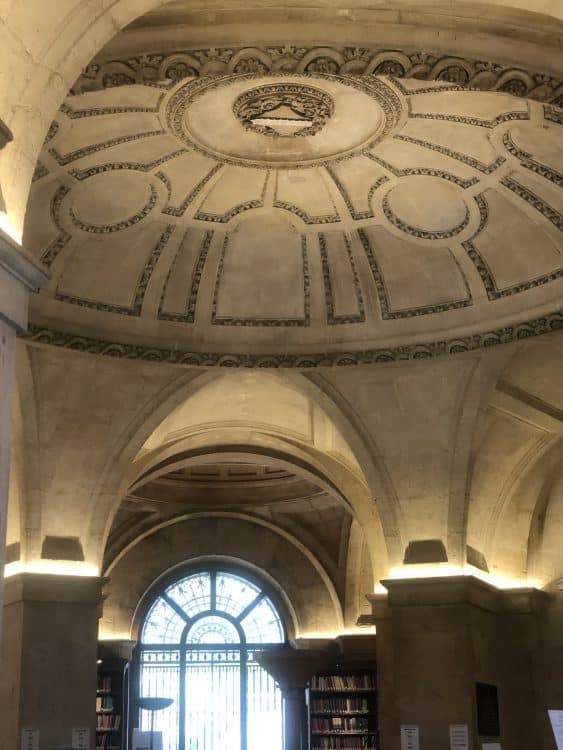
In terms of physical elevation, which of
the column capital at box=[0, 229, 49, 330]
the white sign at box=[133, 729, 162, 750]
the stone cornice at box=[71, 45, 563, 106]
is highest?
the stone cornice at box=[71, 45, 563, 106]

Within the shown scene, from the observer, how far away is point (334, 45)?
27.3ft

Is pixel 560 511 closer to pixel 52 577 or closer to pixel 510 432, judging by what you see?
pixel 510 432

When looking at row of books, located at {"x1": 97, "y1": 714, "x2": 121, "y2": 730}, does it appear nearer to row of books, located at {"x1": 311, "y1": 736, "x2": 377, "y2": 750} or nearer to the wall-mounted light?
row of books, located at {"x1": 311, "y1": 736, "x2": 377, "y2": 750}

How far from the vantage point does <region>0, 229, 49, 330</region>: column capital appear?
5508 millimetres

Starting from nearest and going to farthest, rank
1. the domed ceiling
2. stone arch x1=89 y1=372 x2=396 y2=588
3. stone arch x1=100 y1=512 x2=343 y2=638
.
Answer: the domed ceiling → stone arch x1=89 y1=372 x2=396 y2=588 → stone arch x1=100 y1=512 x2=343 y2=638

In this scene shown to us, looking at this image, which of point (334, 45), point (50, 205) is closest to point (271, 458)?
point (50, 205)

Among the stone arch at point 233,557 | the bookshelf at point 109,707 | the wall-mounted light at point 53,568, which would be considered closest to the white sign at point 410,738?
the wall-mounted light at point 53,568

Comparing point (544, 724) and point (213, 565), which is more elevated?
point (213, 565)

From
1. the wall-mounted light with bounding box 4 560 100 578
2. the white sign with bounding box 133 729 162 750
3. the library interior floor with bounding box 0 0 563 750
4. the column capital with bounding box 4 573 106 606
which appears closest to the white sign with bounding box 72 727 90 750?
the library interior floor with bounding box 0 0 563 750

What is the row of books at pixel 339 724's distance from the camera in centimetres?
1955

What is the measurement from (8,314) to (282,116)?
5.83m

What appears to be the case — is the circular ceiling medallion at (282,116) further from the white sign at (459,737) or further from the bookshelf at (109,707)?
the bookshelf at (109,707)

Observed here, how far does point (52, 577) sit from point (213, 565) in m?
8.73

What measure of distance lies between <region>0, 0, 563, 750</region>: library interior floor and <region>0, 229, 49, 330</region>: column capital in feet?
10.8
